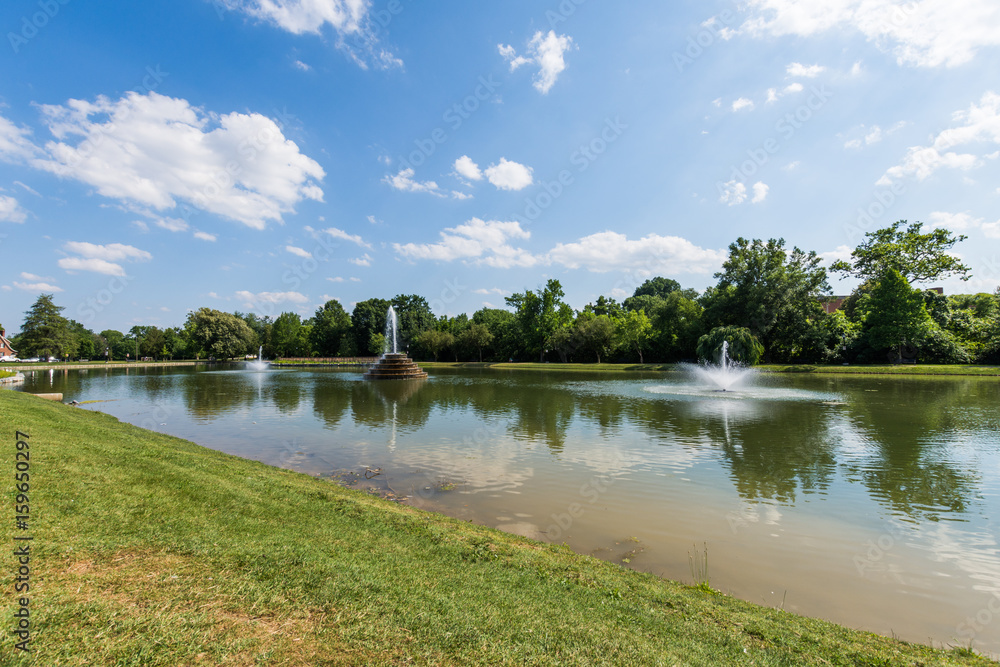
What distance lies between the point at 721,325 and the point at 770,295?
6.07 metres

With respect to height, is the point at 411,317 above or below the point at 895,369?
above

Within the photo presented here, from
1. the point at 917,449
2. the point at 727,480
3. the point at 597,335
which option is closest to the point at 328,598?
the point at 727,480

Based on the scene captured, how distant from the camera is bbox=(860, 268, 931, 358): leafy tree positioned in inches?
1687

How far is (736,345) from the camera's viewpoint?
44969 millimetres

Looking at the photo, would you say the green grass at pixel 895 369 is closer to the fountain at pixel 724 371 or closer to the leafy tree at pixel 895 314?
the fountain at pixel 724 371

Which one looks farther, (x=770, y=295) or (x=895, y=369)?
(x=770, y=295)

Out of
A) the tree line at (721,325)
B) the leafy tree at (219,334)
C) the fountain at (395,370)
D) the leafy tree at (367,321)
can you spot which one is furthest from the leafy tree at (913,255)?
the leafy tree at (219,334)

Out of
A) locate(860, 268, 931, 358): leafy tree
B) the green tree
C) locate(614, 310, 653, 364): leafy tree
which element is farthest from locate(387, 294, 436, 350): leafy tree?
locate(860, 268, 931, 358): leafy tree

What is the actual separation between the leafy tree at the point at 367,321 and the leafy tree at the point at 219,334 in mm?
21663

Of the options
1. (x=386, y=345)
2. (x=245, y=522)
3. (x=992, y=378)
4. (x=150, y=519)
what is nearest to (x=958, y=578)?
(x=245, y=522)

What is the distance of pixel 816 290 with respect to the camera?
51.0 meters

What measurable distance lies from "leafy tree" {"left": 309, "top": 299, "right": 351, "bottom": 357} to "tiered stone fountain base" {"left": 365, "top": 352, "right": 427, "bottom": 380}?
163ft

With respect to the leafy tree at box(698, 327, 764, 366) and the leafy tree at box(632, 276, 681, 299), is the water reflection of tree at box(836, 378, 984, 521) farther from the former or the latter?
the leafy tree at box(632, 276, 681, 299)

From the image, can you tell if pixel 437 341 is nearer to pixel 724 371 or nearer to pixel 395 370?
pixel 395 370
